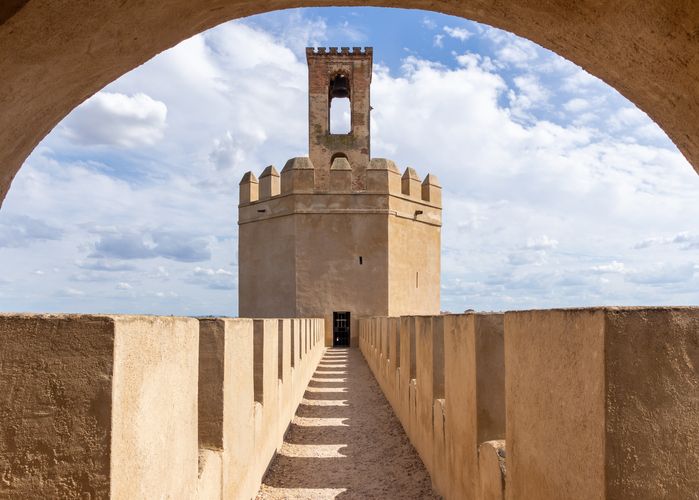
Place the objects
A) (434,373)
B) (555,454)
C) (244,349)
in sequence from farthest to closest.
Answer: (434,373) → (244,349) → (555,454)

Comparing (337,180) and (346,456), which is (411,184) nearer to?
(337,180)

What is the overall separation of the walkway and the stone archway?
3192 mm

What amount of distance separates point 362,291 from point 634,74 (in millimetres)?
19054

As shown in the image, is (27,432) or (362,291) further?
(362,291)

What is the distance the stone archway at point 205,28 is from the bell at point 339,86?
82.6 ft

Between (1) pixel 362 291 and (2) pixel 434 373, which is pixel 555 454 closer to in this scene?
(2) pixel 434 373

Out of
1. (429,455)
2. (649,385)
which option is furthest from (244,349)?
(649,385)

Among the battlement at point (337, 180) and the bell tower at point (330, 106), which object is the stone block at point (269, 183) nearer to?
the battlement at point (337, 180)

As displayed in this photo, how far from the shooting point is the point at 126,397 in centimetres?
157

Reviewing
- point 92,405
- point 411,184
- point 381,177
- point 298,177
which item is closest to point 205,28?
point 92,405

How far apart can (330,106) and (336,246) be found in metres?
8.38

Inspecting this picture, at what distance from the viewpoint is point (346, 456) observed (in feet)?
19.4

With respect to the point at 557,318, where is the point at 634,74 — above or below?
above

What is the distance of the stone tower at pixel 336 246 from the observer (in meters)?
22.1
